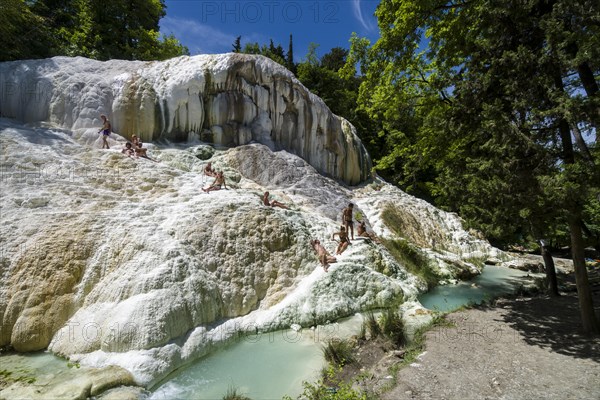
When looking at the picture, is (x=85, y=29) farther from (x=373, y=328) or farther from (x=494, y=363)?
(x=494, y=363)

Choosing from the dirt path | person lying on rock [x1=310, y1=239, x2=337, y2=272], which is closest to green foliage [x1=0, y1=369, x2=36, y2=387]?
the dirt path

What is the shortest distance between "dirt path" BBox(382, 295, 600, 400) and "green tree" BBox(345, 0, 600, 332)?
3.30ft

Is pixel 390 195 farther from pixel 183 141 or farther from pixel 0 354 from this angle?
pixel 0 354

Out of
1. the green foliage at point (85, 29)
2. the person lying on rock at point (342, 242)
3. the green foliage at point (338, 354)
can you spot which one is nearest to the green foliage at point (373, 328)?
the green foliage at point (338, 354)

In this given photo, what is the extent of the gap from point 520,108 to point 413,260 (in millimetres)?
8185

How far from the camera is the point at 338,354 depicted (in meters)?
6.00

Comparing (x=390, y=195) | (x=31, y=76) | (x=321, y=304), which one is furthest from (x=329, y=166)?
(x=31, y=76)

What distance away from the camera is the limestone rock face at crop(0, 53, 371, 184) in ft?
41.0

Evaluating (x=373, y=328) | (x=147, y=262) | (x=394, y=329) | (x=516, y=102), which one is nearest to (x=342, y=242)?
(x=373, y=328)

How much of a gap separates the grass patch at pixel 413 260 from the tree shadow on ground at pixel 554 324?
305 cm

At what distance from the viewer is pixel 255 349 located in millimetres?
6785

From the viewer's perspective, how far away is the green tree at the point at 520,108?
5.00m

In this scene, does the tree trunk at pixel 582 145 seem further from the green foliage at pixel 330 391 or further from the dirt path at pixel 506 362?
the green foliage at pixel 330 391

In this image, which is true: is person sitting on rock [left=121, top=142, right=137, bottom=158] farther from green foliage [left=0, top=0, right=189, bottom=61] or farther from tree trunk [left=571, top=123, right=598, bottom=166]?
tree trunk [left=571, top=123, right=598, bottom=166]
